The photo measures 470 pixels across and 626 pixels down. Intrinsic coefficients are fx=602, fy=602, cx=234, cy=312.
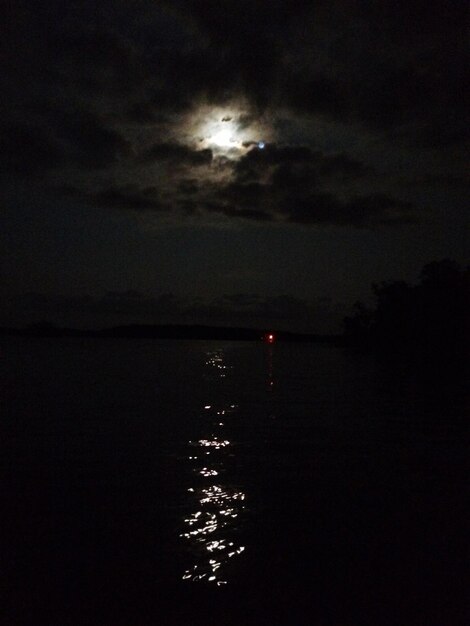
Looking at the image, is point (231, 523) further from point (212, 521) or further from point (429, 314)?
point (429, 314)

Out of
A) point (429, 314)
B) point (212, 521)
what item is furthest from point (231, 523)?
point (429, 314)

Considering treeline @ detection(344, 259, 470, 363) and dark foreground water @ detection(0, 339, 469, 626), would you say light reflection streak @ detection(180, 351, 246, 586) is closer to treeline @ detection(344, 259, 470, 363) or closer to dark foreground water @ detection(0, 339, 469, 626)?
dark foreground water @ detection(0, 339, 469, 626)

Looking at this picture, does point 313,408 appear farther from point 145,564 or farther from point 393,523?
point 145,564

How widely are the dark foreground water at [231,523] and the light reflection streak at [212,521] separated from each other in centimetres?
7

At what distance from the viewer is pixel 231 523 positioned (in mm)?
16016

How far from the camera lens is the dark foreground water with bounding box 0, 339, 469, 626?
11836 mm

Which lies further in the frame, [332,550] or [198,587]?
[332,550]

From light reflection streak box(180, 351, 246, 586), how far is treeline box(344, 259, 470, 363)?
110 meters

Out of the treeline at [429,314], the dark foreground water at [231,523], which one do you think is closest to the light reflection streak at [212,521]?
the dark foreground water at [231,523]

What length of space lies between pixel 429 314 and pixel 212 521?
468 feet

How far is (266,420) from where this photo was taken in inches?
1478

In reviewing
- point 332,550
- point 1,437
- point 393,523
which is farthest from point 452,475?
point 1,437

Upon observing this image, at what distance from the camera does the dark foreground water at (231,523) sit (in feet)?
38.8

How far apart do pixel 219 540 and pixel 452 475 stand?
11574 mm
